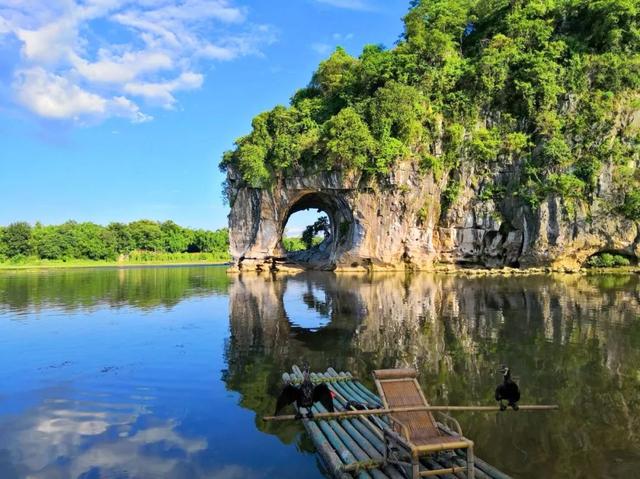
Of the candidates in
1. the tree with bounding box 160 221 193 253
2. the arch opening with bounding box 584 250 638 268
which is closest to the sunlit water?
the arch opening with bounding box 584 250 638 268

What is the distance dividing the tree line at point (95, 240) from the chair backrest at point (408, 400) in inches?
3851

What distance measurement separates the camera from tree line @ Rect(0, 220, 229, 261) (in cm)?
9019

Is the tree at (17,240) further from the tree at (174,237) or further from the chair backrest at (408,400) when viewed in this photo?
the chair backrest at (408,400)

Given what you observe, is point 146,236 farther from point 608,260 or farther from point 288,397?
point 288,397

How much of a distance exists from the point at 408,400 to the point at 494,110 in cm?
5040

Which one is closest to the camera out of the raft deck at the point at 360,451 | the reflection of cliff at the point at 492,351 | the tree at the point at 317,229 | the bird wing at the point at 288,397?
the raft deck at the point at 360,451

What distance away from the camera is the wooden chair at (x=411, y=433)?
6254mm

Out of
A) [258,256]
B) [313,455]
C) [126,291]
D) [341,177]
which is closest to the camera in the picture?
[313,455]

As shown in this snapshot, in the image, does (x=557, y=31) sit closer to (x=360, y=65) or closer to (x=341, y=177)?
(x=360, y=65)

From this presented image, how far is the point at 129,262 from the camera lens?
327 ft

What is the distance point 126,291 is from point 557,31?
5320 cm

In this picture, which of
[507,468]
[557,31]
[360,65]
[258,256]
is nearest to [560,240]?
[557,31]

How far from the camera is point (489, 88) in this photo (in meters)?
50.2

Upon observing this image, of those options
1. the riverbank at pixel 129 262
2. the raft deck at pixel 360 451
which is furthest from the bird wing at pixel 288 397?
the riverbank at pixel 129 262
